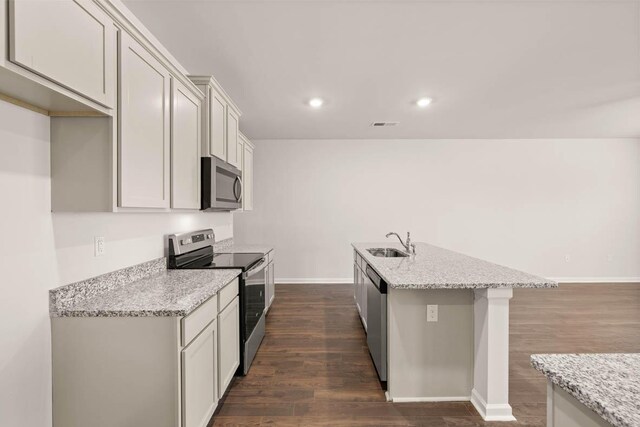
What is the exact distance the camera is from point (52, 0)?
43.2 inches

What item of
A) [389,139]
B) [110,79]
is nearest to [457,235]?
[389,139]

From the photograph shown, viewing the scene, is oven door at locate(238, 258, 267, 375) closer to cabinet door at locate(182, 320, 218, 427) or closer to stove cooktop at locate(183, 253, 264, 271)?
stove cooktop at locate(183, 253, 264, 271)

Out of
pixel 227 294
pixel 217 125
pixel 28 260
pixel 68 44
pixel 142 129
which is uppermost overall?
pixel 217 125

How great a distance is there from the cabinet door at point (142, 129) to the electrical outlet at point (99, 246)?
1.29 ft

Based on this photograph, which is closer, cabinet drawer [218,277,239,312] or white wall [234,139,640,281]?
cabinet drawer [218,277,239,312]

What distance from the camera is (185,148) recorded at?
7.20 feet

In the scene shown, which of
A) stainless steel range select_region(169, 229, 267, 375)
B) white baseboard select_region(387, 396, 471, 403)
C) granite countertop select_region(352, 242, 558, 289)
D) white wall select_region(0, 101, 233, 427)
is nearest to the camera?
white wall select_region(0, 101, 233, 427)

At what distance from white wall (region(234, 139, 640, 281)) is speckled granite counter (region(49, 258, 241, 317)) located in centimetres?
349

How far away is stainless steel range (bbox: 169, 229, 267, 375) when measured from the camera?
253 centimetres

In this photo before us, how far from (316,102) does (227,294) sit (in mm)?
2530

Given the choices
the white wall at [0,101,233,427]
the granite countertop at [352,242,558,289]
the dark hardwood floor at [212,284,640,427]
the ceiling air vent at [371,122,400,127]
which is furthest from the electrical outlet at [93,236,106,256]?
the ceiling air vent at [371,122,400,127]

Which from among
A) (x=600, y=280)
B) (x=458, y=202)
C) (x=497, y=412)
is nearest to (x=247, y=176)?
(x=497, y=412)

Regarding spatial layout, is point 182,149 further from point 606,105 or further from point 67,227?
point 606,105

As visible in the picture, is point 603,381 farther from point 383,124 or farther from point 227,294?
point 383,124
